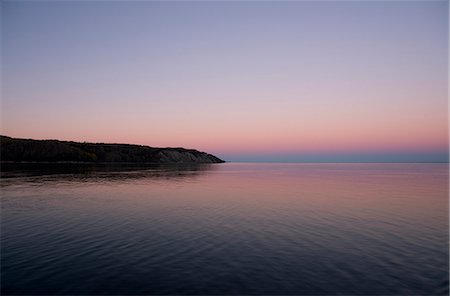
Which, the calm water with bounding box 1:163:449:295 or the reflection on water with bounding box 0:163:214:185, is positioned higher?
the reflection on water with bounding box 0:163:214:185

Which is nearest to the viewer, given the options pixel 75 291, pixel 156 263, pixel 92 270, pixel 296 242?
pixel 75 291

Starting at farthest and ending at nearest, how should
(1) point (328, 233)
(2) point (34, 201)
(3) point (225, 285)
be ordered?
(2) point (34, 201)
(1) point (328, 233)
(3) point (225, 285)

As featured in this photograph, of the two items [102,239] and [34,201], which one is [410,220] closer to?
[102,239]

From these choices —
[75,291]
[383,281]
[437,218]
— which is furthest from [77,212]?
[437,218]

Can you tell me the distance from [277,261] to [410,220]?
20.0 metres

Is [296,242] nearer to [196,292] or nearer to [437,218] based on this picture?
Result: [196,292]

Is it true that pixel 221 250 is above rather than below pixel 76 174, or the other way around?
below

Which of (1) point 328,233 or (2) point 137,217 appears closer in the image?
(1) point 328,233

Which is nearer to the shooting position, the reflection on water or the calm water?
the calm water

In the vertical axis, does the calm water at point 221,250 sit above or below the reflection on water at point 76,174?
below

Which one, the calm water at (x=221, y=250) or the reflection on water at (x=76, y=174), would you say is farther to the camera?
the reflection on water at (x=76, y=174)

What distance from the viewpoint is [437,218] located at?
29.7m

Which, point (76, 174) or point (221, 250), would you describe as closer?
point (221, 250)

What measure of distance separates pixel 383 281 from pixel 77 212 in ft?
95.1
